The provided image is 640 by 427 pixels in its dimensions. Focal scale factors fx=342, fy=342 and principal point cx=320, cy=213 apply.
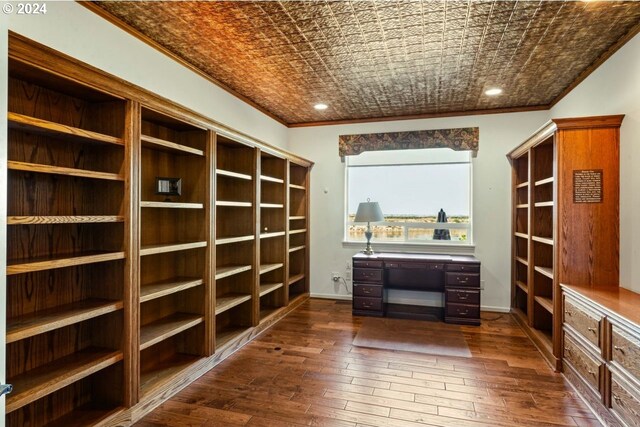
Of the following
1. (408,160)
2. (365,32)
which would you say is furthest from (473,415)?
(408,160)

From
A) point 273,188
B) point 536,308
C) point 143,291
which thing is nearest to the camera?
point 143,291

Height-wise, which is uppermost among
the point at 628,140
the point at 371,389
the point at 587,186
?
the point at 628,140

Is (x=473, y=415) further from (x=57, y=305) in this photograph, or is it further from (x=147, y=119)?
(x=147, y=119)

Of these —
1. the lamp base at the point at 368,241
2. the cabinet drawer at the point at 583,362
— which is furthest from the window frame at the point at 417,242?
the cabinet drawer at the point at 583,362

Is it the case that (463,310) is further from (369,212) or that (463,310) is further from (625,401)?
(625,401)

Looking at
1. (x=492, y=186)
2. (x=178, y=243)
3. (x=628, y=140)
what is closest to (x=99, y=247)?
(x=178, y=243)

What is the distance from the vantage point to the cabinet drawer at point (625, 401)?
189 centimetres

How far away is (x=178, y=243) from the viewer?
280 cm

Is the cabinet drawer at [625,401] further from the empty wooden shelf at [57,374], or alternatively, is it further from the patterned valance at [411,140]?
the patterned valance at [411,140]

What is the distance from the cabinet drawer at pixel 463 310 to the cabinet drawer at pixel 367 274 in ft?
3.01

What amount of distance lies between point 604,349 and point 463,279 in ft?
6.41

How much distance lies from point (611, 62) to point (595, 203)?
1243 millimetres

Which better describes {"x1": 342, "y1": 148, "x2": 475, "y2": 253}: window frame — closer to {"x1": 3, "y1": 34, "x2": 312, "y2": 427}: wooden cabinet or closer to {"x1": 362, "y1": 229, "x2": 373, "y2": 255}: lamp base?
{"x1": 362, "y1": 229, "x2": 373, "y2": 255}: lamp base

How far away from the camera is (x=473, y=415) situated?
2285mm
